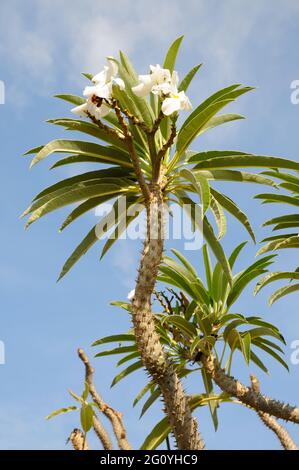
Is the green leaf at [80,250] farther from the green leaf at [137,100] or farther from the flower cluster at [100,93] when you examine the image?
the flower cluster at [100,93]

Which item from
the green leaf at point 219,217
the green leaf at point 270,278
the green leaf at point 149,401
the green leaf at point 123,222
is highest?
the green leaf at point 123,222

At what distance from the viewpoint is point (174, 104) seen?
519 cm

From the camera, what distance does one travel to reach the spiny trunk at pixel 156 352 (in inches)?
196

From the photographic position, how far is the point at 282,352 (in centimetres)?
866

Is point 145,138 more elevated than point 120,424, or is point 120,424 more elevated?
point 145,138

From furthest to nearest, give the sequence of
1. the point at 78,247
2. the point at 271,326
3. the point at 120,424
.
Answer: the point at 271,326 → the point at 78,247 → the point at 120,424

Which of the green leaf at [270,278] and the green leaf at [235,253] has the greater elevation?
the green leaf at [235,253]

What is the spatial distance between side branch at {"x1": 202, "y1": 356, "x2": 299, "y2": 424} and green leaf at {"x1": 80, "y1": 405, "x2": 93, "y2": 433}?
18.3 feet

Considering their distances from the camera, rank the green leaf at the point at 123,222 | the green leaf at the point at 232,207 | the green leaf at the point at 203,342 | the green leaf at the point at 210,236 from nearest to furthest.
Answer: the green leaf at the point at 210,236
the green leaf at the point at 232,207
the green leaf at the point at 123,222
the green leaf at the point at 203,342

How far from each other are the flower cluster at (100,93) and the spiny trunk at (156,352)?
1108 millimetres

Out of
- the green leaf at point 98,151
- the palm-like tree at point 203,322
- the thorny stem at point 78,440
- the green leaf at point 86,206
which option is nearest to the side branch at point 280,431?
the palm-like tree at point 203,322
